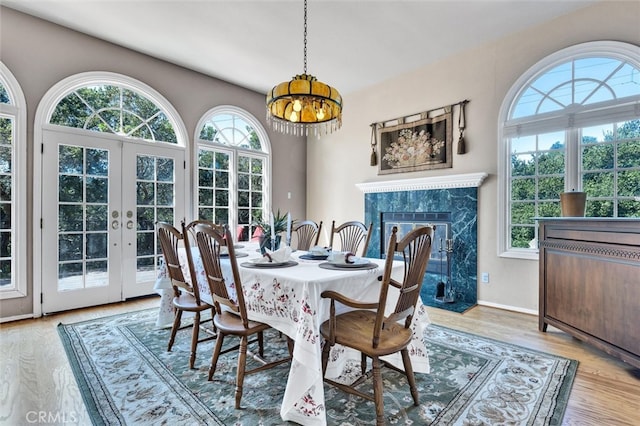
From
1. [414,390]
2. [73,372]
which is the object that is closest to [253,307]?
[414,390]

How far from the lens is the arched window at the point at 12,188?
10.4 feet

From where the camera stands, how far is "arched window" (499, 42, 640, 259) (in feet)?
9.76

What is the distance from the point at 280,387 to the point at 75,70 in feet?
12.8

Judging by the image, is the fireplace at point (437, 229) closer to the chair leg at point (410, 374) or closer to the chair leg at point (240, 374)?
the chair leg at point (410, 374)

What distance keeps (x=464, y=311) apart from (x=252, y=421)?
Answer: 266 centimetres

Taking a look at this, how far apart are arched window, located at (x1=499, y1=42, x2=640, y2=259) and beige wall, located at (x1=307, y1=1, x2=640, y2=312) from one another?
0.12 metres

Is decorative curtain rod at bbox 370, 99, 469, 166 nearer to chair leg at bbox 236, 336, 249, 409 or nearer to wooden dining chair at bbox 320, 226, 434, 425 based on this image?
wooden dining chair at bbox 320, 226, 434, 425

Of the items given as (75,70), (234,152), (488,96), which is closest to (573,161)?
(488,96)

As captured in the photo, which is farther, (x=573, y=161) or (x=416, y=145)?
(x=416, y=145)

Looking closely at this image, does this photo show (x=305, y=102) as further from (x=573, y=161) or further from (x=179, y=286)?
(x=573, y=161)

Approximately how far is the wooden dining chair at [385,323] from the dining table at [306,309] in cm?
10

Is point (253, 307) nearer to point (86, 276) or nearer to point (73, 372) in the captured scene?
point (73, 372)

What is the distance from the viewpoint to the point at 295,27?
3.37 metres

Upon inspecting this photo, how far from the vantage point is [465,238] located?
3900mm
